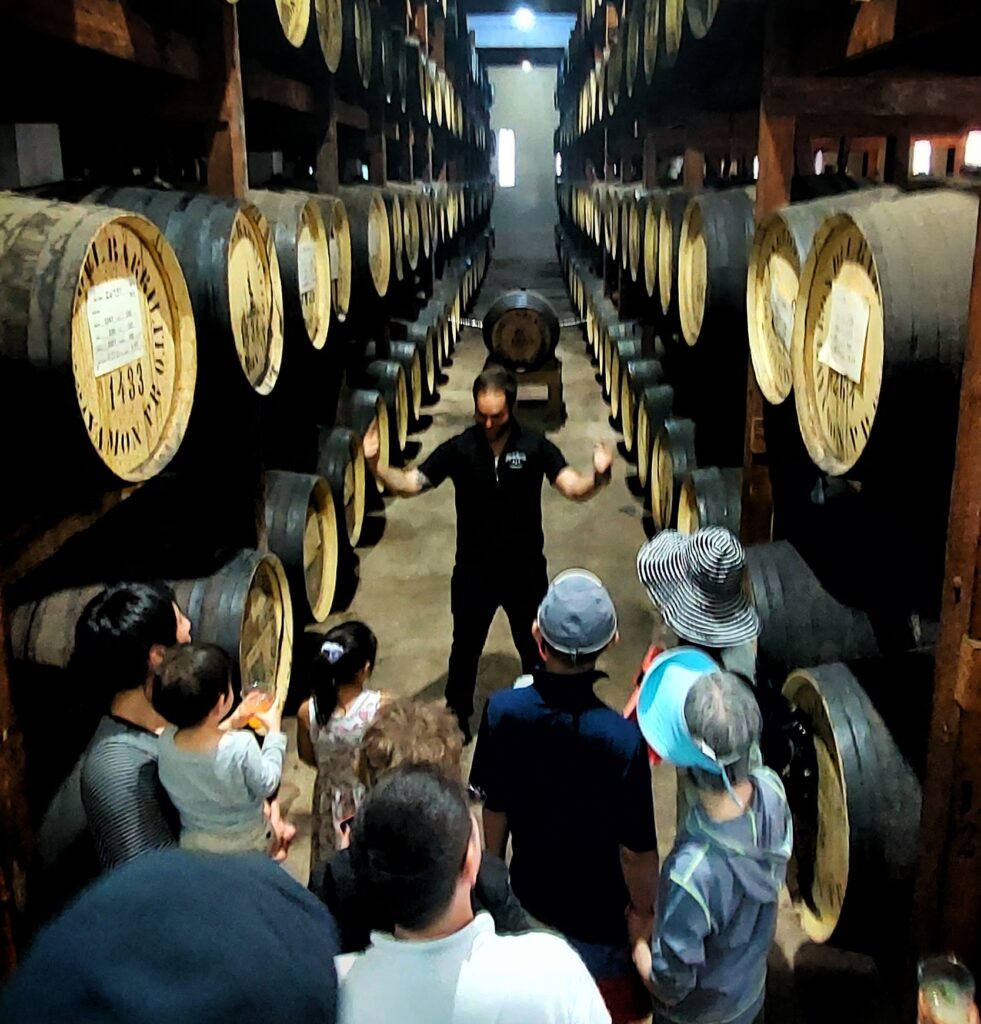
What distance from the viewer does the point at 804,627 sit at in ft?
9.82

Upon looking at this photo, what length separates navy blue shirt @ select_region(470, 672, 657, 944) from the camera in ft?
6.62

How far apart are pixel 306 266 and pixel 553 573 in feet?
7.26

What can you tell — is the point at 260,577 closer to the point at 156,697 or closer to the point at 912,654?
the point at 156,697

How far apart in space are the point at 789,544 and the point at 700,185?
10.4 ft

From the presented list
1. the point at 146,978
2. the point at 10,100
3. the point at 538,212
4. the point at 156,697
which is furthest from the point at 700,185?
the point at 538,212

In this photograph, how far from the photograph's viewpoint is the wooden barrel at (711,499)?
167 inches

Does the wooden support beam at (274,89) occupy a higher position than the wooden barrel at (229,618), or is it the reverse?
the wooden support beam at (274,89)

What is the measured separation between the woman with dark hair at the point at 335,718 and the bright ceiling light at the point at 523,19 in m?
17.2

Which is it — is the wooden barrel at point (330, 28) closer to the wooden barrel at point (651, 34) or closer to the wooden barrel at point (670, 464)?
the wooden barrel at point (651, 34)

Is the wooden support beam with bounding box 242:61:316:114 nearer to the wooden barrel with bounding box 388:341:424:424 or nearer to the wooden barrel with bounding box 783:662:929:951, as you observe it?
the wooden barrel with bounding box 388:341:424:424

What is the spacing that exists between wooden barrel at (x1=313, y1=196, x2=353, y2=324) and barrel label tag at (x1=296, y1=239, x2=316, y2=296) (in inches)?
10.8

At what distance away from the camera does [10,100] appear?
3.94m

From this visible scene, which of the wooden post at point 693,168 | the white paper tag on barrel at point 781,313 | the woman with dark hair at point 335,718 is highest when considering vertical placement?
the wooden post at point 693,168

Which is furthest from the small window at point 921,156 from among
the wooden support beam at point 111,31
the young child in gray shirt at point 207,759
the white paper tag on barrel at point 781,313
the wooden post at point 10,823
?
the wooden post at point 10,823
